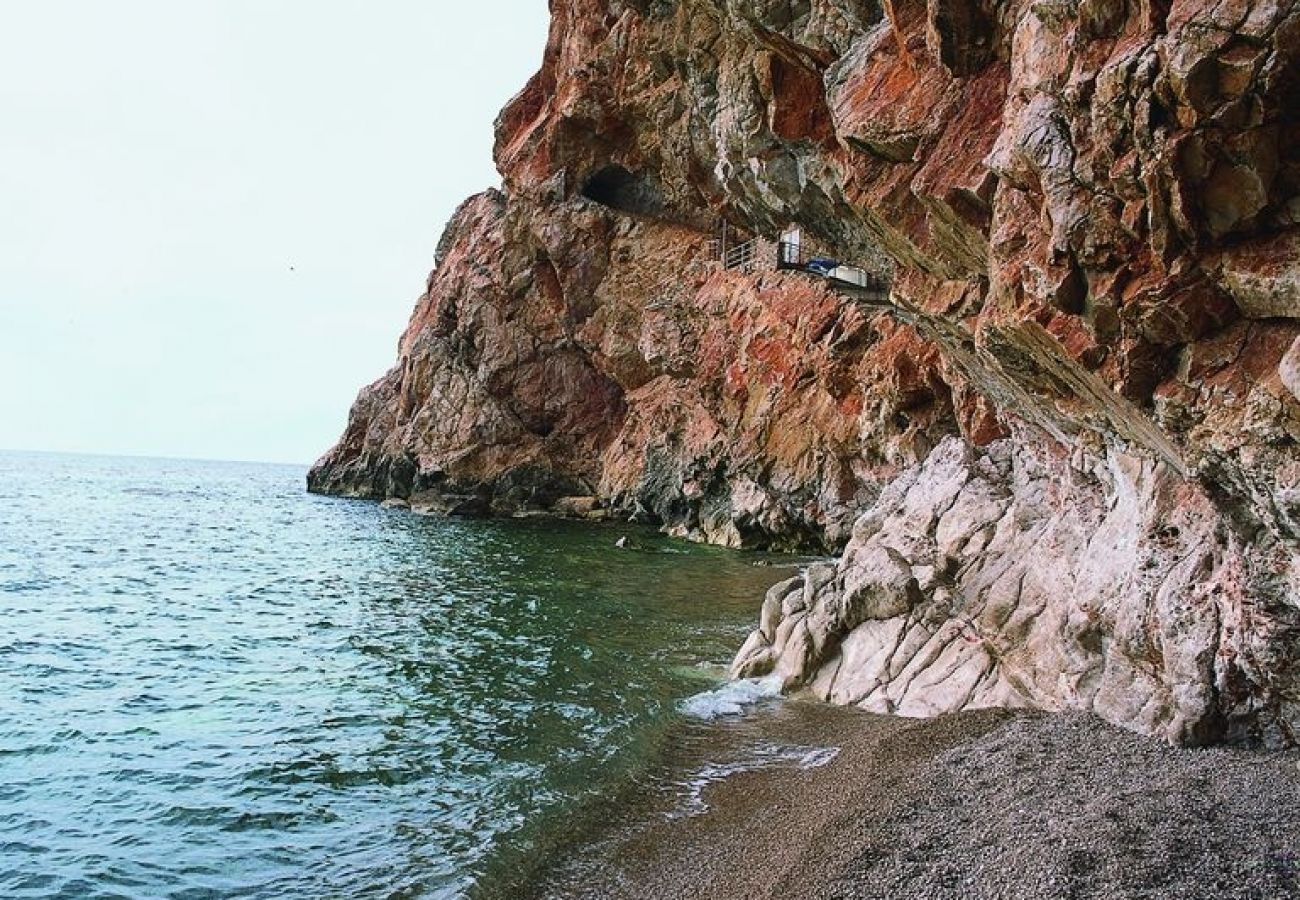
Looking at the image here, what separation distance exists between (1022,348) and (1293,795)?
718 centimetres

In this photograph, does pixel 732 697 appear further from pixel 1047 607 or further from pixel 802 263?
pixel 802 263

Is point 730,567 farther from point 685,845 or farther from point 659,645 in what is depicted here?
point 685,845

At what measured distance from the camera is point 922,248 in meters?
17.3

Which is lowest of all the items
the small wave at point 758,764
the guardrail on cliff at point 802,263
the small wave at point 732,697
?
the small wave at point 758,764

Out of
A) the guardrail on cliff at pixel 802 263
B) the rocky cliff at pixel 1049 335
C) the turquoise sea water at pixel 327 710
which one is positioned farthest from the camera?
the guardrail on cliff at pixel 802 263

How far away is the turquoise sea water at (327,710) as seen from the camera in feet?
35.4

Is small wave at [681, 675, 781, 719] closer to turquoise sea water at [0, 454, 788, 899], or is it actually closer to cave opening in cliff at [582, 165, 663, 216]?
turquoise sea water at [0, 454, 788, 899]

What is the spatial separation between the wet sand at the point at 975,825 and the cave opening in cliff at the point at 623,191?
49378 millimetres

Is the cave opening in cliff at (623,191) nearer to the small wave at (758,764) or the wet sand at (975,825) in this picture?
the small wave at (758,764)

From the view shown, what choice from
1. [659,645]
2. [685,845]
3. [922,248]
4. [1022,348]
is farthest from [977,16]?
[659,645]

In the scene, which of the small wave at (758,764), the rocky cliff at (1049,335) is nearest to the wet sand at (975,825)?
the small wave at (758,764)

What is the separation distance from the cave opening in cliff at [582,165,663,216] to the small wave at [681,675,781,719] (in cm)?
4518

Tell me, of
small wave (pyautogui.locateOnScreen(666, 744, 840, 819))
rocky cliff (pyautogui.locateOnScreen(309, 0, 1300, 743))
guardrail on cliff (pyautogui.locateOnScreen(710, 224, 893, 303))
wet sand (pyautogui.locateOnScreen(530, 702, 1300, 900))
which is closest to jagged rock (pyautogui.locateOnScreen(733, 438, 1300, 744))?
rocky cliff (pyautogui.locateOnScreen(309, 0, 1300, 743))

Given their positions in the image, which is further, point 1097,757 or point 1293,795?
point 1097,757
